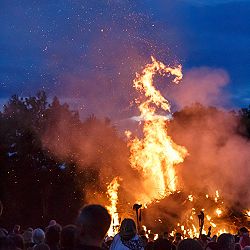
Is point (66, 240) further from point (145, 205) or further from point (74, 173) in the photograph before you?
point (74, 173)

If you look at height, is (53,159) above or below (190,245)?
above

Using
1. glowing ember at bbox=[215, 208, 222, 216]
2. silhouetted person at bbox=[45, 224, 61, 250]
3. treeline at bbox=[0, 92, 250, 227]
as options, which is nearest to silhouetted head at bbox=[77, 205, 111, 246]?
silhouetted person at bbox=[45, 224, 61, 250]

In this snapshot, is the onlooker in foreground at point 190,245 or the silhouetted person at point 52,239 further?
the silhouetted person at point 52,239

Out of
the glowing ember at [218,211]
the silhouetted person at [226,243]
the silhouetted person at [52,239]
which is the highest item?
the glowing ember at [218,211]

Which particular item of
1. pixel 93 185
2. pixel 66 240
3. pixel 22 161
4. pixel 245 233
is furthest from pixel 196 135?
pixel 66 240

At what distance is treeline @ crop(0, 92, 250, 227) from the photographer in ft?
116

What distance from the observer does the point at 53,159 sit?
3800 centimetres

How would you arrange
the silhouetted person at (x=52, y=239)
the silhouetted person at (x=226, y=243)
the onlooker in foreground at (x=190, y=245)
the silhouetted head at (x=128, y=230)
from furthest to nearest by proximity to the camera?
the silhouetted head at (x=128, y=230) → the silhouetted person at (x=52, y=239) → the silhouetted person at (x=226, y=243) → the onlooker in foreground at (x=190, y=245)

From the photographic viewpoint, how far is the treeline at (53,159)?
35.4m

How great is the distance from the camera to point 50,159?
1486 inches

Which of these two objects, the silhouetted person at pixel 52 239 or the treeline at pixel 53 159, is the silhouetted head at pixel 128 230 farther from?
the treeline at pixel 53 159

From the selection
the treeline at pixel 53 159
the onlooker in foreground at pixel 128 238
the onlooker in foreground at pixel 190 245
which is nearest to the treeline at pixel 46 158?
the treeline at pixel 53 159

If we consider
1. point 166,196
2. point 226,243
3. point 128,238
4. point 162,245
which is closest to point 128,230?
point 128,238

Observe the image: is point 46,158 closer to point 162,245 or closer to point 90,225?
point 162,245
